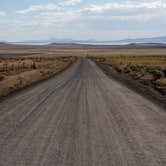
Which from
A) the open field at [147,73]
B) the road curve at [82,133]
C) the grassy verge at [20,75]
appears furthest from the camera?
the open field at [147,73]

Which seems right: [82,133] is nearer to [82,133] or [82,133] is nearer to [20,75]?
[82,133]

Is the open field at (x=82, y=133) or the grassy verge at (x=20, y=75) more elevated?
the open field at (x=82, y=133)

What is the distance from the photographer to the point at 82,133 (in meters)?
9.57

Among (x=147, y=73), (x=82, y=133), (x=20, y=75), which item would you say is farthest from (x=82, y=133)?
(x=147, y=73)

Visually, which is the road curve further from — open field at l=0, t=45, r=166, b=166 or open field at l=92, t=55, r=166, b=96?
open field at l=92, t=55, r=166, b=96

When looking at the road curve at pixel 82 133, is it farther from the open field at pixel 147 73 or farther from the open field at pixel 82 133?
the open field at pixel 147 73

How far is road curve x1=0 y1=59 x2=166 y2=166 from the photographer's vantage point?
23.6 ft

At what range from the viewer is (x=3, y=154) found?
753 centimetres

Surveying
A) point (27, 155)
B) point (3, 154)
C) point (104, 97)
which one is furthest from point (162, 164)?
point (104, 97)

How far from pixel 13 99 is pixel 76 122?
669cm

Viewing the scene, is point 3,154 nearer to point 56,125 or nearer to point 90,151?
point 90,151

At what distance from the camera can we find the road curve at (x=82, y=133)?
23.6 feet

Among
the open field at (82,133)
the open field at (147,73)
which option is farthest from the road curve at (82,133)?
the open field at (147,73)

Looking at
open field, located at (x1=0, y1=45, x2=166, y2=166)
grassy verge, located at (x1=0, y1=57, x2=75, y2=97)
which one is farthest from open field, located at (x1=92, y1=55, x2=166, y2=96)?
grassy verge, located at (x1=0, y1=57, x2=75, y2=97)
